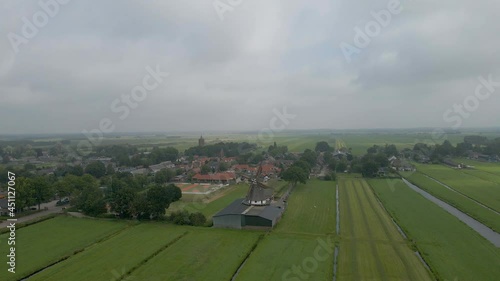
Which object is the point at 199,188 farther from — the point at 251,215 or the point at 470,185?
the point at 470,185

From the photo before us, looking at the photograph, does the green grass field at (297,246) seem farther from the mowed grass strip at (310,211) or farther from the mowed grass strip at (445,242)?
the mowed grass strip at (445,242)

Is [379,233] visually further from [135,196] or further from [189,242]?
[135,196]

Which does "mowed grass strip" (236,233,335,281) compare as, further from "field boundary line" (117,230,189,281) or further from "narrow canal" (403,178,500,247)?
"narrow canal" (403,178,500,247)

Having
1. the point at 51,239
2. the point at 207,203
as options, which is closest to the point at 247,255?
the point at 51,239

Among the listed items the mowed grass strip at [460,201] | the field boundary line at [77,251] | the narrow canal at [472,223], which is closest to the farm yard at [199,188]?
the field boundary line at [77,251]

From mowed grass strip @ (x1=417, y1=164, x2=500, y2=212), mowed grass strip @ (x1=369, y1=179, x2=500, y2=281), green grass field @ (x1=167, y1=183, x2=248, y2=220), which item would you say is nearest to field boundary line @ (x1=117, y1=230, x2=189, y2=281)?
green grass field @ (x1=167, y1=183, x2=248, y2=220)

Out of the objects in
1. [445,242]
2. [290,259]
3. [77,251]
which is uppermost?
[77,251]
